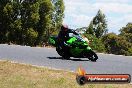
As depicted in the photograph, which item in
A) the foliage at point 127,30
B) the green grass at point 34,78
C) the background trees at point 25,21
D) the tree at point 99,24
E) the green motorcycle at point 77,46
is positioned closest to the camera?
the green grass at point 34,78

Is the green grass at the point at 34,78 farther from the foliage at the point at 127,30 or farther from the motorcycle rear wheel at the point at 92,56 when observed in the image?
the foliage at the point at 127,30

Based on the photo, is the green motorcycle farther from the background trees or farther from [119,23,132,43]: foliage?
[119,23,132,43]: foliage

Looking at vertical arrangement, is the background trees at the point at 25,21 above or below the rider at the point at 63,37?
above

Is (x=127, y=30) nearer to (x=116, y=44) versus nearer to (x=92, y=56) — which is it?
(x=116, y=44)

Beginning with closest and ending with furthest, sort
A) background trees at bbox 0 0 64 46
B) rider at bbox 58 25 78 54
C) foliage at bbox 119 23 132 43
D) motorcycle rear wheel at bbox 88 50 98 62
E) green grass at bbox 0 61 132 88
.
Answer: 1. green grass at bbox 0 61 132 88
2. rider at bbox 58 25 78 54
3. motorcycle rear wheel at bbox 88 50 98 62
4. background trees at bbox 0 0 64 46
5. foliage at bbox 119 23 132 43

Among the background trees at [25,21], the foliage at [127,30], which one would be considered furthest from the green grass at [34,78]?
the foliage at [127,30]

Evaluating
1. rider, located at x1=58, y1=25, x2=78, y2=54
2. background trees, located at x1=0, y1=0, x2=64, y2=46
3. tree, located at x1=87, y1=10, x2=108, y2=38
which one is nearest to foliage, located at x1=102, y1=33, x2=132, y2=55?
tree, located at x1=87, y1=10, x2=108, y2=38

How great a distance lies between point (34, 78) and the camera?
1249 centimetres

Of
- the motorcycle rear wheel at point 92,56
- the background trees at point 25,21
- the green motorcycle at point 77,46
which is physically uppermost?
the background trees at point 25,21

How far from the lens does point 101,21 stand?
79625mm

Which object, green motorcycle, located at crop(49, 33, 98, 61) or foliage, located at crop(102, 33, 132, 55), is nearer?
green motorcycle, located at crop(49, 33, 98, 61)

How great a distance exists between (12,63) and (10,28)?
136 feet

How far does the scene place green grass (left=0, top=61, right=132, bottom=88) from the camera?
11602 millimetres

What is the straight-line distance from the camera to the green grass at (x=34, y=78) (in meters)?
11.6
